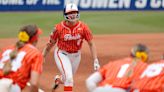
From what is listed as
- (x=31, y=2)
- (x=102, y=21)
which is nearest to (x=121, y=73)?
(x=31, y=2)

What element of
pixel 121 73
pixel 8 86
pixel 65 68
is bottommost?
pixel 65 68

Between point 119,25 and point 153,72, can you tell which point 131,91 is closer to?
point 153,72

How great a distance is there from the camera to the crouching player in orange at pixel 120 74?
697cm

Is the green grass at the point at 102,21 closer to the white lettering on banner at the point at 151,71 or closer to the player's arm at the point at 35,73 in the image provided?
the player's arm at the point at 35,73

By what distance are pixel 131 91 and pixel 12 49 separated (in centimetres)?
170

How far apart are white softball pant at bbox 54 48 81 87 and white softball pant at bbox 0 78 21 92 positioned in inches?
127

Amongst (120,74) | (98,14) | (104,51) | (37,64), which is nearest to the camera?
(120,74)

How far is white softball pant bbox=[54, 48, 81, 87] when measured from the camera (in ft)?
34.3

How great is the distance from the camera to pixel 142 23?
900 inches

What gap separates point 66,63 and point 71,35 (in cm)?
55

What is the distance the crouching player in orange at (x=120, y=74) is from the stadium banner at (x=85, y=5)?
15563mm

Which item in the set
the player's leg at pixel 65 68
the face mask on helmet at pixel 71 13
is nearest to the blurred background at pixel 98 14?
the player's leg at pixel 65 68

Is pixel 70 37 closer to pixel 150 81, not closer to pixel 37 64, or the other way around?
pixel 37 64

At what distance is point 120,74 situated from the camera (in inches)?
275
